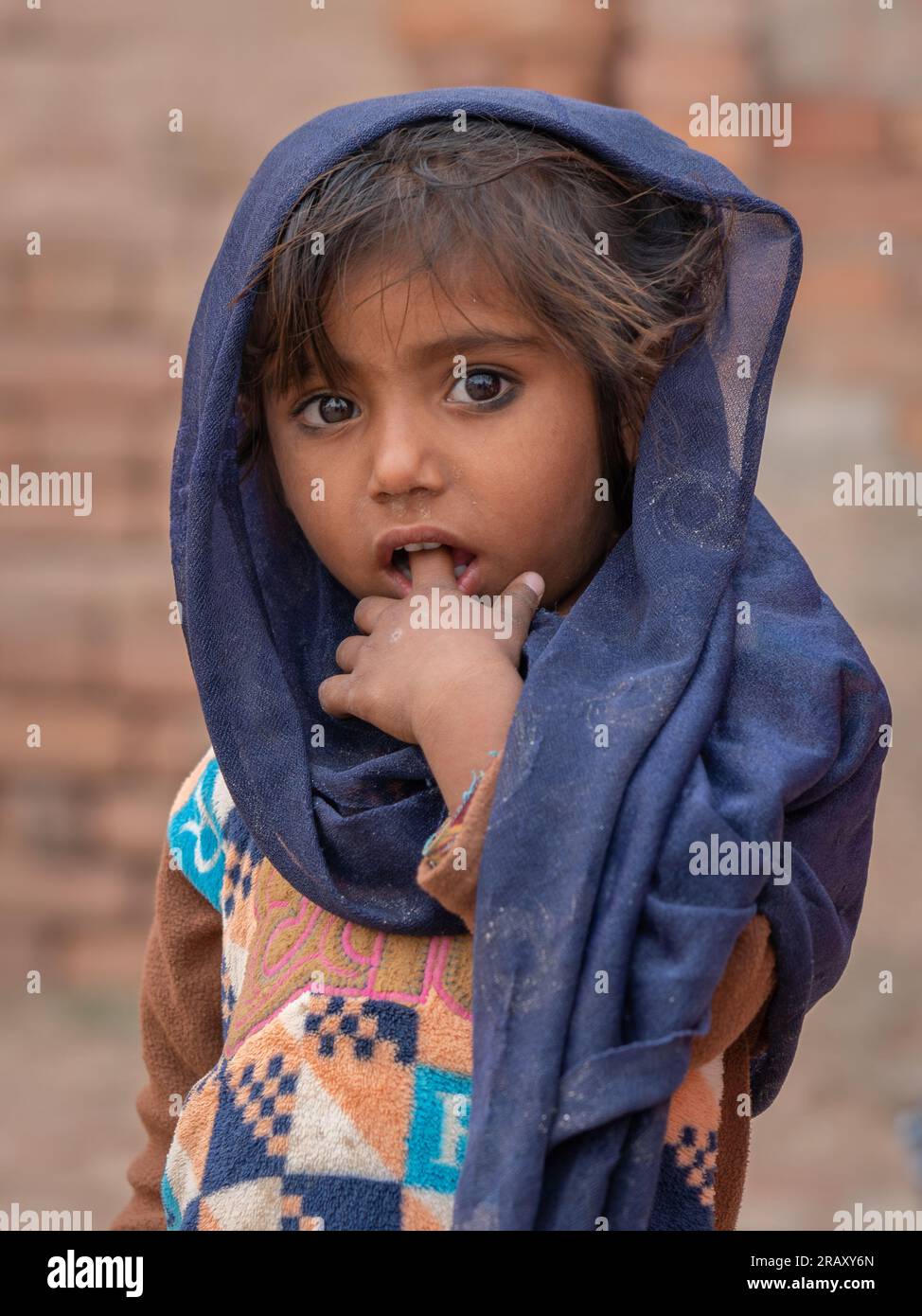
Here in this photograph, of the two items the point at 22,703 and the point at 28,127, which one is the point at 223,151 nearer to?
the point at 28,127

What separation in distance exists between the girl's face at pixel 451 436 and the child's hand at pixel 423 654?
0.03 meters

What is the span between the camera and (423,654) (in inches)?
53.8

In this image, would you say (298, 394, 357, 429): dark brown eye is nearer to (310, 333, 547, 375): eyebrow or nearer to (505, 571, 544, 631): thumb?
(310, 333, 547, 375): eyebrow

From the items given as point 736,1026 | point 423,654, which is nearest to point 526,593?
point 423,654

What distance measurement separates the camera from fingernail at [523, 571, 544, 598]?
144cm

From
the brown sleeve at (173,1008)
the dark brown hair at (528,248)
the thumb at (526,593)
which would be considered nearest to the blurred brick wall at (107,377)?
the brown sleeve at (173,1008)

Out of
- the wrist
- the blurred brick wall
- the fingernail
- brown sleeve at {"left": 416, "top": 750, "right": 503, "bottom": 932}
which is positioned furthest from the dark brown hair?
the blurred brick wall

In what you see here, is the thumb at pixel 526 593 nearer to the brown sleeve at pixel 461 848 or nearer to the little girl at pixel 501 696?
the little girl at pixel 501 696

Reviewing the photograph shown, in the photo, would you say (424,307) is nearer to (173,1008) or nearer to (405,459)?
(405,459)

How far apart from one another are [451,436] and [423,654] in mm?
203

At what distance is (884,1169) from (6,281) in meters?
2.89

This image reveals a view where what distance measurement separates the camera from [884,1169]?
11.0ft

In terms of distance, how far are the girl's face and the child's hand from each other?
0.03 meters
